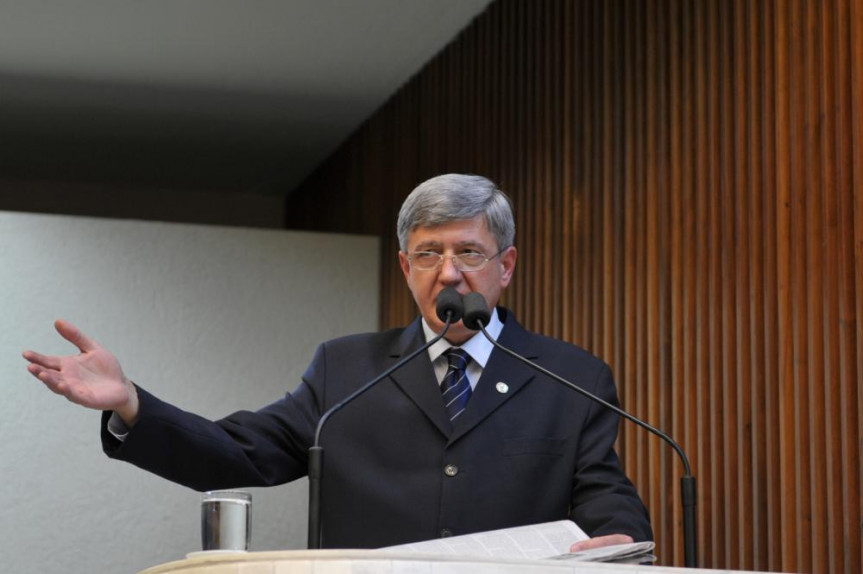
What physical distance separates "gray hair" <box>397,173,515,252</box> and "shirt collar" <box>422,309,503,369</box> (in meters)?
0.20

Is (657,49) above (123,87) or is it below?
below

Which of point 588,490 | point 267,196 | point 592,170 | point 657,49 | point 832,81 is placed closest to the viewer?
point 588,490

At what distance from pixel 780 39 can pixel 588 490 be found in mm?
1527

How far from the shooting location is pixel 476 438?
3.04 metres

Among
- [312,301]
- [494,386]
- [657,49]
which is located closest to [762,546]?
[494,386]

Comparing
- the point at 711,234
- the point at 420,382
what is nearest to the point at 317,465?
the point at 420,382

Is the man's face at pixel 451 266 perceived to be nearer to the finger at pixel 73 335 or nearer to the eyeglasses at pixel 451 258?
the eyeglasses at pixel 451 258

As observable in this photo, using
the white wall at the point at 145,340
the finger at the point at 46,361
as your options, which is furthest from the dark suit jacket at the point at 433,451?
the white wall at the point at 145,340

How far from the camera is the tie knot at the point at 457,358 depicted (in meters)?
3.15

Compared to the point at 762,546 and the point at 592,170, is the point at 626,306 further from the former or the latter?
the point at 762,546

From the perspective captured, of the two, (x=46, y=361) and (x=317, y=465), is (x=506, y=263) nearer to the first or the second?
(x=317, y=465)

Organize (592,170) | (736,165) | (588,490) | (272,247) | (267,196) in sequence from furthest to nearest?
(267,196) < (272,247) < (592,170) < (736,165) < (588,490)

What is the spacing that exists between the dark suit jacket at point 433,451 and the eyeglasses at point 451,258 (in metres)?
0.22

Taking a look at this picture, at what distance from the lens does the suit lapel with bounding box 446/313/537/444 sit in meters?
3.05
